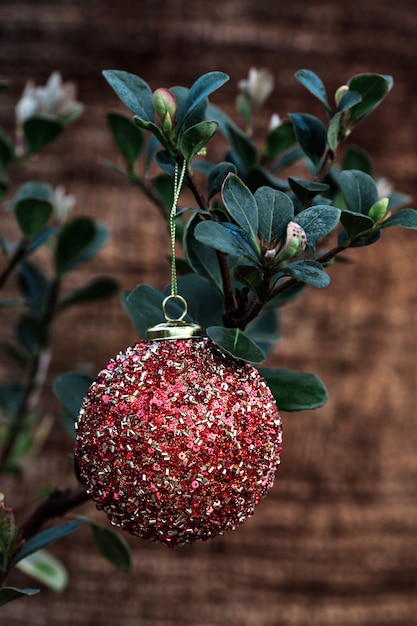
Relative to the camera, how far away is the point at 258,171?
749 mm

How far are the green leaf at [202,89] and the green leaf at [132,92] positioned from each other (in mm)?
34

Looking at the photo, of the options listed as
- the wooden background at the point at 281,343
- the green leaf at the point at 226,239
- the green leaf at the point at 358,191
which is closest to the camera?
the green leaf at the point at 226,239

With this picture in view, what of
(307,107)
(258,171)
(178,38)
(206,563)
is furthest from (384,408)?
(178,38)

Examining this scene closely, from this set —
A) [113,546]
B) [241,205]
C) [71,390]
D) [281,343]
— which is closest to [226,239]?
[241,205]

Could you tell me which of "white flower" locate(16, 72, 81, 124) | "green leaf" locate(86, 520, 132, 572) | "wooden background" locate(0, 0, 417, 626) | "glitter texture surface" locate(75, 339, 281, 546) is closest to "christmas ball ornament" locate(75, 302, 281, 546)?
"glitter texture surface" locate(75, 339, 281, 546)

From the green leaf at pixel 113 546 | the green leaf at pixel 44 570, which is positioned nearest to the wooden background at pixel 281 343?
the green leaf at pixel 44 570

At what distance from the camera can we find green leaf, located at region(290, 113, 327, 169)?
66 centimetres

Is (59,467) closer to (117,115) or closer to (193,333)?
(117,115)

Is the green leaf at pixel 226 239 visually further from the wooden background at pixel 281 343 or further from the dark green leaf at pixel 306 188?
the wooden background at pixel 281 343

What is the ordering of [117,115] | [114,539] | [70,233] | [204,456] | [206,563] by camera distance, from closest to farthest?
[204,456]
[114,539]
[117,115]
[70,233]
[206,563]

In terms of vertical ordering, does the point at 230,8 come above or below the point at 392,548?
above

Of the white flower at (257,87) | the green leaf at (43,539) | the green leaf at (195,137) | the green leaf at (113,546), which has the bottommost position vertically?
the green leaf at (113,546)

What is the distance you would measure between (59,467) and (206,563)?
12.8 inches

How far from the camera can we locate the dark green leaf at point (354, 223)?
1.81 feet
